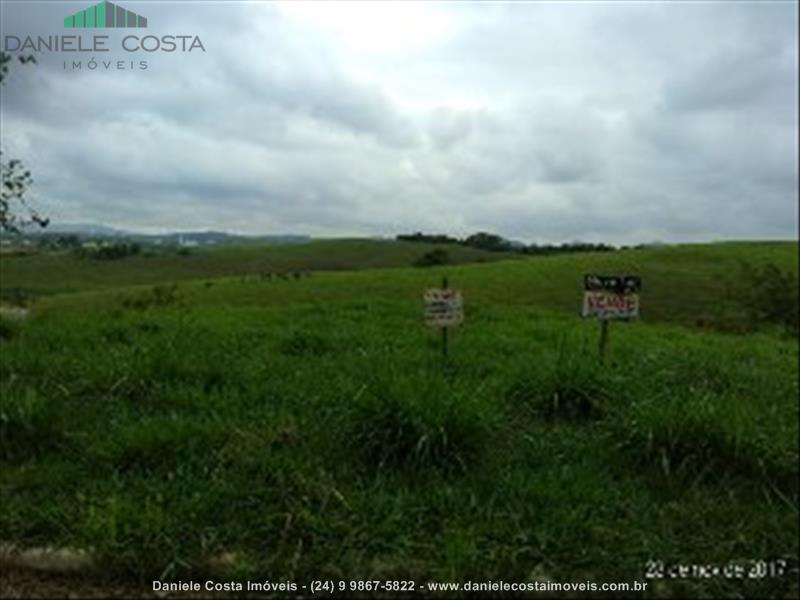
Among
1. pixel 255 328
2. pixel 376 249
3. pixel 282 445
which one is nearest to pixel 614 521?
pixel 282 445

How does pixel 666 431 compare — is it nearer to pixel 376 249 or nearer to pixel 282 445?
pixel 282 445

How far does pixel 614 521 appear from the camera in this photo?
17.6ft

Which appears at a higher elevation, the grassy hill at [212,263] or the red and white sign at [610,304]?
the red and white sign at [610,304]

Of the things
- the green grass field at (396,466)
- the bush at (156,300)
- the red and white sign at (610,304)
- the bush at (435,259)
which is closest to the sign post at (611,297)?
the red and white sign at (610,304)

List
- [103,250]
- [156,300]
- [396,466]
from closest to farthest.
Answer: [396,466] < [103,250] < [156,300]

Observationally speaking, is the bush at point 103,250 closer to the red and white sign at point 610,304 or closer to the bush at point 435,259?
the red and white sign at point 610,304

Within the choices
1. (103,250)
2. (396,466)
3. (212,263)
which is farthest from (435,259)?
(396,466)

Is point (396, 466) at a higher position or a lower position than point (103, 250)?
lower

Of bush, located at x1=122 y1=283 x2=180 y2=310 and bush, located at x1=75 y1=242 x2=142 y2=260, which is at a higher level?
bush, located at x1=75 y1=242 x2=142 y2=260

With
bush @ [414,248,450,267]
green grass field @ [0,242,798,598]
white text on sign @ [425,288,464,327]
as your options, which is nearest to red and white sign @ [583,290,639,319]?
green grass field @ [0,242,798,598]

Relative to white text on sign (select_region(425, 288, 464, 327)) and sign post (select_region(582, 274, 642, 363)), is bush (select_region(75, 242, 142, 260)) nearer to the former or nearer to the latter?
white text on sign (select_region(425, 288, 464, 327))

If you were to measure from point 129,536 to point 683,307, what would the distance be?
19.9 m

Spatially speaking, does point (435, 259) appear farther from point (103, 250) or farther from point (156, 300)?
point (103, 250)

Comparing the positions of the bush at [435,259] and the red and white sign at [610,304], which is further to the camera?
the bush at [435,259]
